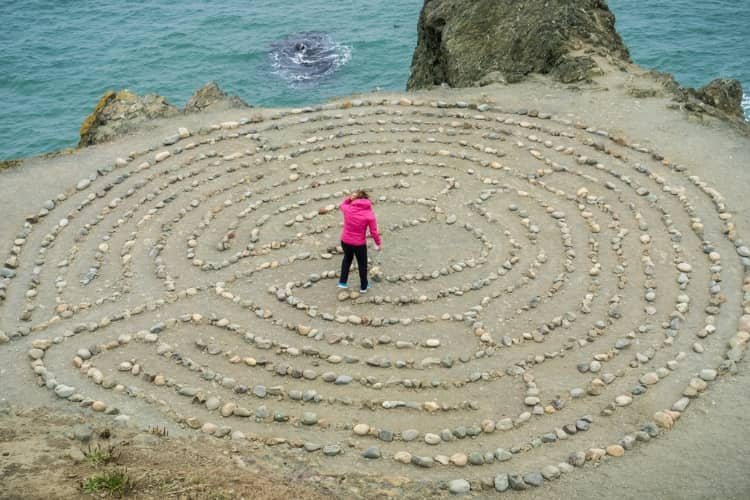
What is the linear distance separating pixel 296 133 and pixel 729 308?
997 cm

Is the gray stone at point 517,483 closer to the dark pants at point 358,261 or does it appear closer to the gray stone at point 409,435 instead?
the gray stone at point 409,435

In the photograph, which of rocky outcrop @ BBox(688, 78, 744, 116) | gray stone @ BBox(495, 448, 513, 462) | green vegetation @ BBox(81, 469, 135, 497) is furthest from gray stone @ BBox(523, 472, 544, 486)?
rocky outcrop @ BBox(688, 78, 744, 116)

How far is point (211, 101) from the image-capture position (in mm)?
19266

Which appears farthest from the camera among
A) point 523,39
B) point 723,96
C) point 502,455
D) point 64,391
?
point 523,39

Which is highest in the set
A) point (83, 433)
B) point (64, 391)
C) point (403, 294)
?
point (83, 433)

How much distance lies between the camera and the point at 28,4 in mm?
40562

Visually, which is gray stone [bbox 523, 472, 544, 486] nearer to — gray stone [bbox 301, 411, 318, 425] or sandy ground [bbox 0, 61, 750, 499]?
sandy ground [bbox 0, 61, 750, 499]

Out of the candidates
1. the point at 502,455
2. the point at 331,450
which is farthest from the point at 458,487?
the point at 331,450

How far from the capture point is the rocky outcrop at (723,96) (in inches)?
722

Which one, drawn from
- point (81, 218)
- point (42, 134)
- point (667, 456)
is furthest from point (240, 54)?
point (667, 456)

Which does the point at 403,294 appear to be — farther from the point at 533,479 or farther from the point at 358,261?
the point at 533,479

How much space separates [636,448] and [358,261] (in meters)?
5.17

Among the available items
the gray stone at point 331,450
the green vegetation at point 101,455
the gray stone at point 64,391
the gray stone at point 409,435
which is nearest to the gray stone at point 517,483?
the gray stone at point 409,435

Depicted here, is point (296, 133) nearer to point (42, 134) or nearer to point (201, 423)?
point (201, 423)
